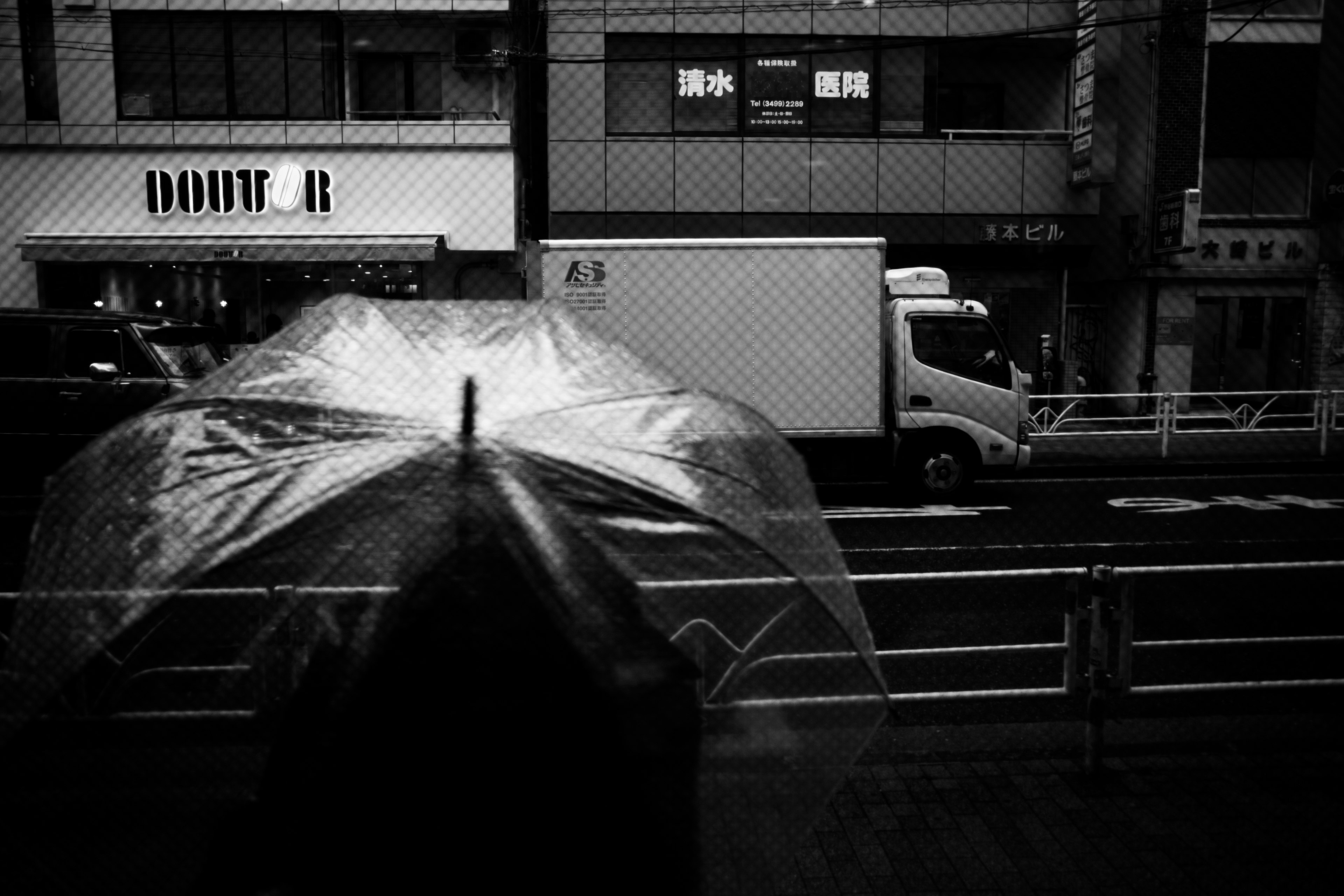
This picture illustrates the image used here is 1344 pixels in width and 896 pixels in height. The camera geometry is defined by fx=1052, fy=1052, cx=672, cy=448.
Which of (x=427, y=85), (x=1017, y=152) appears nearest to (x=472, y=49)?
(x=427, y=85)

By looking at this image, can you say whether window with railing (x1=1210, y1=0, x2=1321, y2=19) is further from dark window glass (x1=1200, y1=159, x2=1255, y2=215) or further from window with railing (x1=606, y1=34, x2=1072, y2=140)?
window with railing (x1=606, y1=34, x2=1072, y2=140)

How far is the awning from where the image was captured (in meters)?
15.6

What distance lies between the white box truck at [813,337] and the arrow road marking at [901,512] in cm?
49

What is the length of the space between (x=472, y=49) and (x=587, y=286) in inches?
297

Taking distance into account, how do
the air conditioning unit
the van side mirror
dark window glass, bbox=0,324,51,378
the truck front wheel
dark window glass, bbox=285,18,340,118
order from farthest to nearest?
1. the air conditioning unit
2. dark window glass, bbox=285,18,340,118
3. the truck front wheel
4. dark window glass, bbox=0,324,51,378
5. the van side mirror

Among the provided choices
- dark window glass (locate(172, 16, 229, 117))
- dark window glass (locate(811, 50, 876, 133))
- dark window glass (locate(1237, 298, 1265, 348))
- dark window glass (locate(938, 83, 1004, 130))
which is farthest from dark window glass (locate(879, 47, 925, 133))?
dark window glass (locate(172, 16, 229, 117))

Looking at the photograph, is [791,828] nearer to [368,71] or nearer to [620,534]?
[620,534]

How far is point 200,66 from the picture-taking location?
15789 mm

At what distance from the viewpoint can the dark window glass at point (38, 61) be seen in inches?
612

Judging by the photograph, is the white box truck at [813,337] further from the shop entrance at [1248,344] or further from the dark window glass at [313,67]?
the shop entrance at [1248,344]

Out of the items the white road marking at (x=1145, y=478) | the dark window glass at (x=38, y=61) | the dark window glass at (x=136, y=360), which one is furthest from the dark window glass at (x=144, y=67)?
the white road marking at (x=1145, y=478)

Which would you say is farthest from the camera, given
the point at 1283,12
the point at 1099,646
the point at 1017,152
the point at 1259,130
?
the point at 1259,130

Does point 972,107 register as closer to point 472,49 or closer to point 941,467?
point 472,49

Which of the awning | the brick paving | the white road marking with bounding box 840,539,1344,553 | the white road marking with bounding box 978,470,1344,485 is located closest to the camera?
the brick paving
